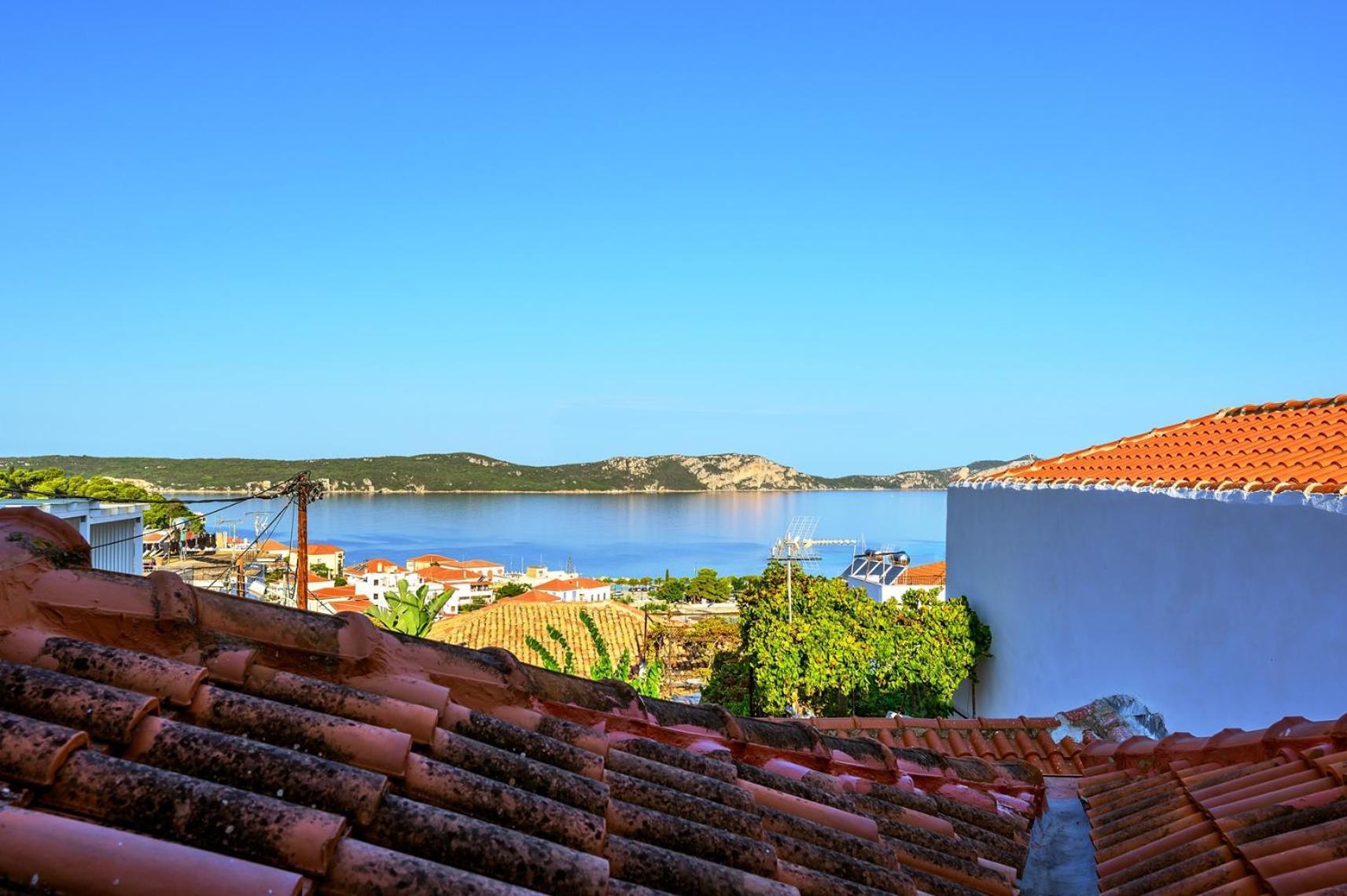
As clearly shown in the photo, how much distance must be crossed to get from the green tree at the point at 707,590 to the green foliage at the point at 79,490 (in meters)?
27.9

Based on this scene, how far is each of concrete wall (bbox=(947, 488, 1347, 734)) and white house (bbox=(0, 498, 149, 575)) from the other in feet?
46.8

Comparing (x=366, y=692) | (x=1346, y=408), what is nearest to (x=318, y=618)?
(x=366, y=692)

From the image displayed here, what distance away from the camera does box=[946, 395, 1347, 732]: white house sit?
6.79 m

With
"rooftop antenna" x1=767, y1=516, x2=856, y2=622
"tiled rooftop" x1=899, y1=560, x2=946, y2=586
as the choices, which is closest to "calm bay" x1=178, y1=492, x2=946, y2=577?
"tiled rooftop" x1=899, y1=560, x2=946, y2=586

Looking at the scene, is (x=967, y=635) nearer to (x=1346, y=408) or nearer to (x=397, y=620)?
(x=1346, y=408)

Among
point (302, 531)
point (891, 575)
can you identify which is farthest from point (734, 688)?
point (891, 575)

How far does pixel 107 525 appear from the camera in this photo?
19109 mm

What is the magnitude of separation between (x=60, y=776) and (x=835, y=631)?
1325 cm

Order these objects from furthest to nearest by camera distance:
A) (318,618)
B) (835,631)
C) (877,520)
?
(877,520) → (835,631) → (318,618)

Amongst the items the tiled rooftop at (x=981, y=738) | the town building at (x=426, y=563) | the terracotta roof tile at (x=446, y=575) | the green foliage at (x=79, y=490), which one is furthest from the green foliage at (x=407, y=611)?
the town building at (x=426, y=563)

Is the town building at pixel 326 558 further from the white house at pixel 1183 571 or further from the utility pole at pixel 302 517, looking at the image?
the white house at pixel 1183 571

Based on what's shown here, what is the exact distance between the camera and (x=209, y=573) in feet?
126

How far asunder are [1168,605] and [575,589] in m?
47.4

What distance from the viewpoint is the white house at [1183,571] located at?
6793 mm
